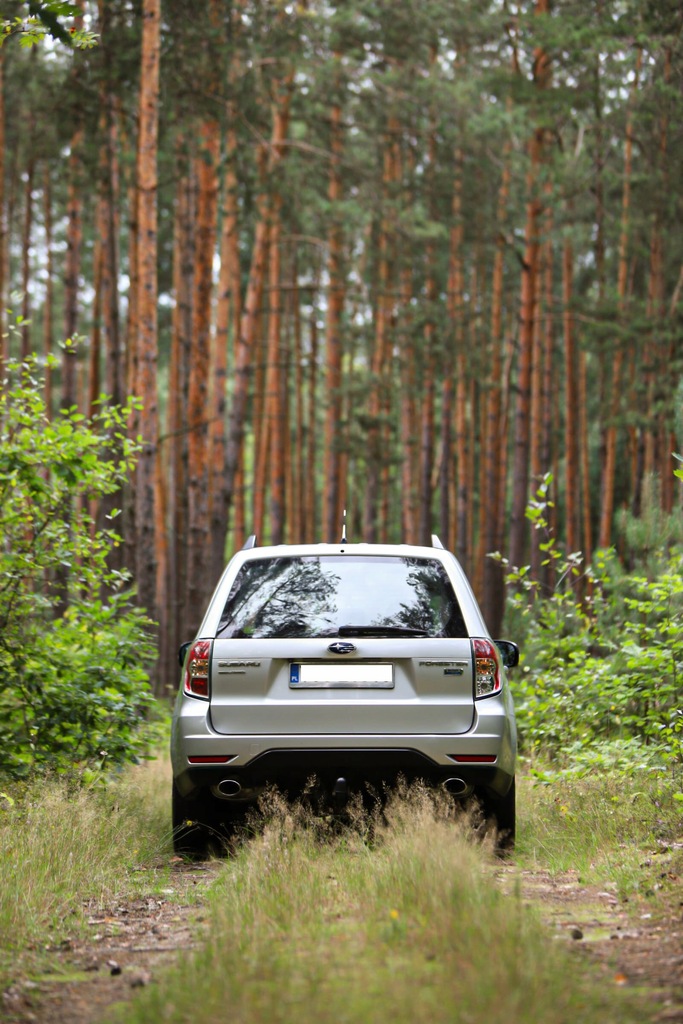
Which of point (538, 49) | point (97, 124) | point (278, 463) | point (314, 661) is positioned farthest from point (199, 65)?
point (278, 463)

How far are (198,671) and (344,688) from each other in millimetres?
790

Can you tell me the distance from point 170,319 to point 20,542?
2560 centimetres

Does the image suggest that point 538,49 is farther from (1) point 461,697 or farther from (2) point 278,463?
(1) point 461,697

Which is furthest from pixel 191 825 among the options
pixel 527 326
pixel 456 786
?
pixel 527 326

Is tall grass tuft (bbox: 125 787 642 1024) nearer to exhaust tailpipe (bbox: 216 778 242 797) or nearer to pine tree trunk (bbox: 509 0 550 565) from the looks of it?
exhaust tailpipe (bbox: 216 778 242 797)

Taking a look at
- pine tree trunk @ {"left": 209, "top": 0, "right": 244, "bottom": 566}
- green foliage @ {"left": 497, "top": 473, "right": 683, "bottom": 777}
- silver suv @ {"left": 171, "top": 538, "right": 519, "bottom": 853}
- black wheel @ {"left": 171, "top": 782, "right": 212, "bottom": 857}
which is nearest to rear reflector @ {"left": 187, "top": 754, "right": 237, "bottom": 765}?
silver suv @ {"left": 171, "top": 538, "right": 519, "bottom": 853}

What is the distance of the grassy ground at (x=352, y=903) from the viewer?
135 inches

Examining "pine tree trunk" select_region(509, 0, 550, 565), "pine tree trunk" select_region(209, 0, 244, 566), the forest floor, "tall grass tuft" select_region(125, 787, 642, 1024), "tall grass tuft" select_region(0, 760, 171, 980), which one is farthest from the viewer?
"pine tree trunk" select_region(509, 0, 550, 565)

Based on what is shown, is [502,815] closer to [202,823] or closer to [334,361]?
[202,823]

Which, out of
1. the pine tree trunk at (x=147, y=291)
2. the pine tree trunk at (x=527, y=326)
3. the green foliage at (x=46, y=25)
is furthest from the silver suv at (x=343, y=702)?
the pine tree trunk at (x=527, y=326)

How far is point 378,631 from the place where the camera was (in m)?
6.20

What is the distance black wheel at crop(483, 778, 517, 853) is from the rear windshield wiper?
3.24ft

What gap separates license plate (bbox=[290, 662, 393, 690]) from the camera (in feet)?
20.0

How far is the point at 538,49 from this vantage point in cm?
2052
